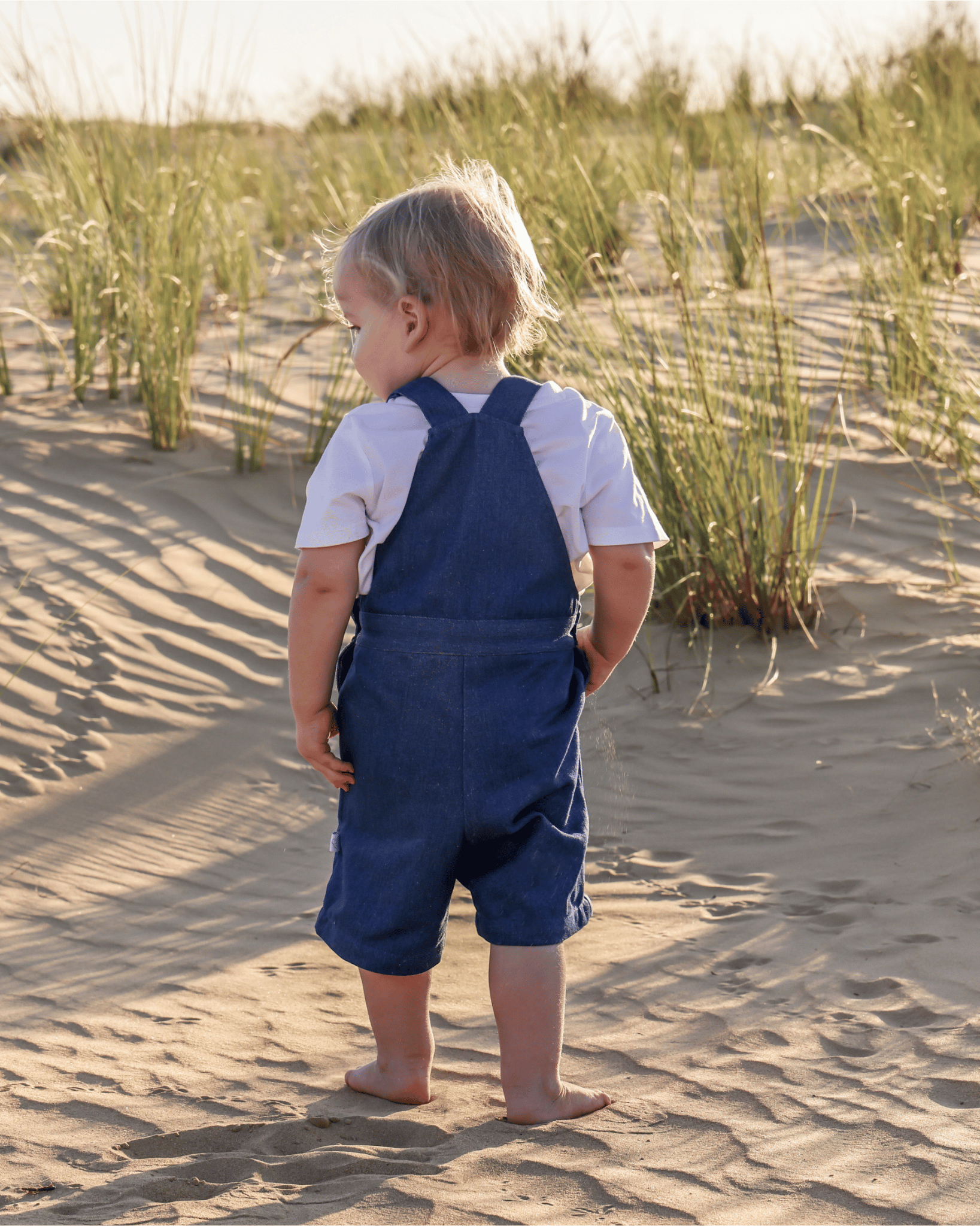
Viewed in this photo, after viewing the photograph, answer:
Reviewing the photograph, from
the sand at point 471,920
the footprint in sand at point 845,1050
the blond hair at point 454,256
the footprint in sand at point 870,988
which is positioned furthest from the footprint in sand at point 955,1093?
the blond hair at point 454,256

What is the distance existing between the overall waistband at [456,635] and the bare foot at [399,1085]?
0.68m

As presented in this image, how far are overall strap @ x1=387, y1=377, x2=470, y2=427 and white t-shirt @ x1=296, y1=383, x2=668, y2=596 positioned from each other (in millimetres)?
13

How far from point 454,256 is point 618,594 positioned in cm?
55

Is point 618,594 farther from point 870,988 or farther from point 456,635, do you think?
point 870,988

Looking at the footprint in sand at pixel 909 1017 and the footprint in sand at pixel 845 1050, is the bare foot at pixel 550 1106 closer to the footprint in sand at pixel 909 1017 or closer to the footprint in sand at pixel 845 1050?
the footprint in sand at pixel 845 1050

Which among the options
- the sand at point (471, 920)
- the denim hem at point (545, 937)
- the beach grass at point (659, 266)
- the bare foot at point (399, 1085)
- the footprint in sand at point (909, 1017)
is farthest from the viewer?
the beach grass at point (659, 266)

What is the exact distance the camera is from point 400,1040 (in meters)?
1.92

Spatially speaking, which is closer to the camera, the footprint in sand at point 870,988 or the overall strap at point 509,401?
the overall strap at point 509,401

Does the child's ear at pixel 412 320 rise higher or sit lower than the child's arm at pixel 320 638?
higher

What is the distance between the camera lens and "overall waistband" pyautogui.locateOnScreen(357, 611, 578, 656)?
5.74 ft

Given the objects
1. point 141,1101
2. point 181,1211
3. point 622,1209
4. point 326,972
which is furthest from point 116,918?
point 622,1209

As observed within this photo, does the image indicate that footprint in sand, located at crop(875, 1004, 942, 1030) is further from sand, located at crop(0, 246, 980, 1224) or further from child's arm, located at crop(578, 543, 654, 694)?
child's arm, located at crop(578, 543, 654, 694)

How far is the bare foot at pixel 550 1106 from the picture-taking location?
1.83 meters

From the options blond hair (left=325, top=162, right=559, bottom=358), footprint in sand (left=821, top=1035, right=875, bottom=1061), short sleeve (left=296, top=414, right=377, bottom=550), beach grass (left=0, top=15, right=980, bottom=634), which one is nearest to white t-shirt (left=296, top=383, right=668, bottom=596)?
short sleeve (left=296, top=414, right=377, bottom=550)
